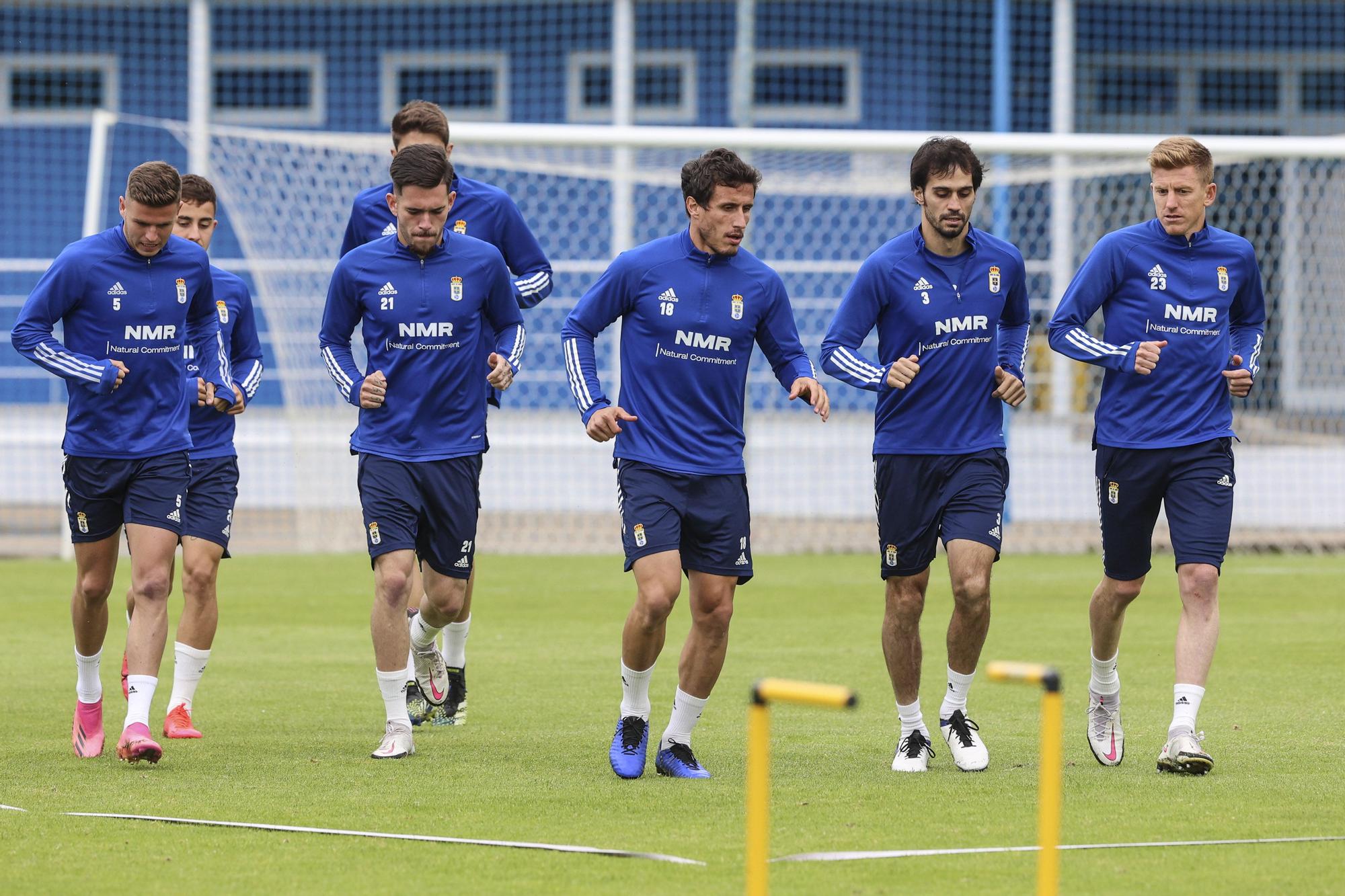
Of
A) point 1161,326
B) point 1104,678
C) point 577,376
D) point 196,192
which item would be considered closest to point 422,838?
point 577,376

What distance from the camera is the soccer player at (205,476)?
7086mm

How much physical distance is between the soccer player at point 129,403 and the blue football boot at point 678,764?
1.85 metres

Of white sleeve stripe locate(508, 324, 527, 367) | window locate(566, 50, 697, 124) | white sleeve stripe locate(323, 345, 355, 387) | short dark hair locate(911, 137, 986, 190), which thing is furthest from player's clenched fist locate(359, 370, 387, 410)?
window locate(566, 50, 697, 124)

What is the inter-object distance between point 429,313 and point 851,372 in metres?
1.56

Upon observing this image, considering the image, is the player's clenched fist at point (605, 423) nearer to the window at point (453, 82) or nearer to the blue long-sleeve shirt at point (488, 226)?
the blue long-sleeve shirt at point (488, 226)

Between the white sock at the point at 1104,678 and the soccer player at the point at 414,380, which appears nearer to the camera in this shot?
the white sock at the point at 1104,678

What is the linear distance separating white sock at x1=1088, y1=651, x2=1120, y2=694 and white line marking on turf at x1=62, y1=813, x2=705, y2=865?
7.13ft

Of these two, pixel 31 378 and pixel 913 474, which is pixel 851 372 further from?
pixel 31 378

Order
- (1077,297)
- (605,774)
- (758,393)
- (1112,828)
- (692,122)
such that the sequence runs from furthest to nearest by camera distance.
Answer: (692,122), (758,393), (1077,297), (605,774), (1112,828)

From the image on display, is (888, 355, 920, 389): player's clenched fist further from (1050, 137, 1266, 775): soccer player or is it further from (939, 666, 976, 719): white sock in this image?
(939, 666, 976, 719): white sock

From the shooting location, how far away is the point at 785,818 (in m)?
5.53

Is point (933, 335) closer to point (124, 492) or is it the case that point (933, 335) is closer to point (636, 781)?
point (636, 781)

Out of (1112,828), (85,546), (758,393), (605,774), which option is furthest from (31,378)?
(1112,828)

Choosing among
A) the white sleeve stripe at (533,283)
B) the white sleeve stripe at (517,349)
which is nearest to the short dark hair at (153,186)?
the white sleeve stripe at (517,349)
